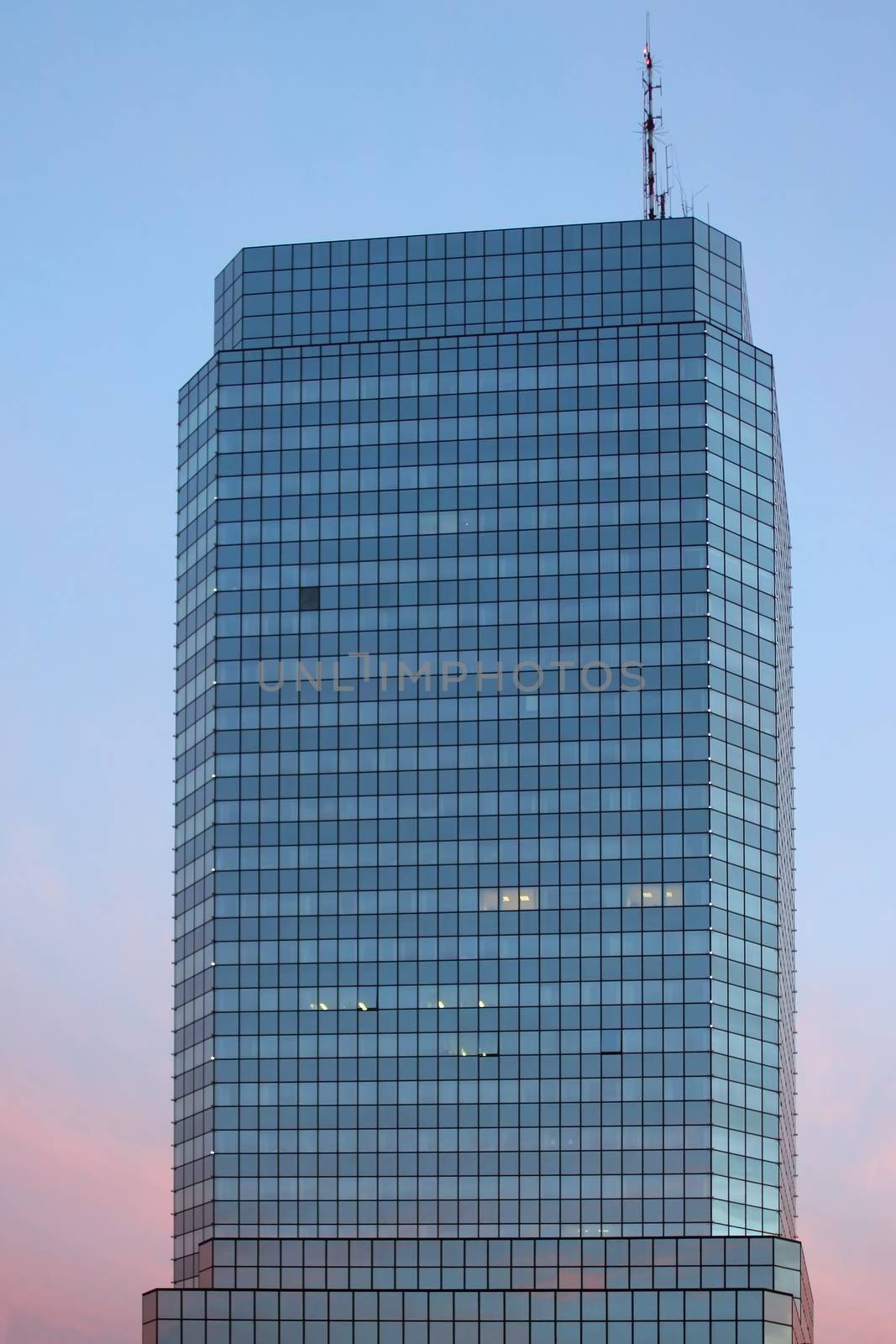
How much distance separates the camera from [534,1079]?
7854 inches

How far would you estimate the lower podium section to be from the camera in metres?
189

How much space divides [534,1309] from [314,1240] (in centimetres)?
1753

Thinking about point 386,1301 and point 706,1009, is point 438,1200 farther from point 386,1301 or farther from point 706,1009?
point 706,1009

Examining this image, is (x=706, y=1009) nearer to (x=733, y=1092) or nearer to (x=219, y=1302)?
(x=733, y=1092)

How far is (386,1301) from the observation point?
193375mm

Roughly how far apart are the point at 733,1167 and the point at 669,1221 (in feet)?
21.6

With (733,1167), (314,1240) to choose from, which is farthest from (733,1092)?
(314,1240)

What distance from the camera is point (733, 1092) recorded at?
199 metres

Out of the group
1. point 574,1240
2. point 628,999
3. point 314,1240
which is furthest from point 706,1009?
point 314,1240

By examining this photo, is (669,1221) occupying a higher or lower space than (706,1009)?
lower

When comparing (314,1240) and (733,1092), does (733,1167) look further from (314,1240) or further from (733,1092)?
(314,1240)

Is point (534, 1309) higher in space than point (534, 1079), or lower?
lower

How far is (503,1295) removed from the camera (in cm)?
19200

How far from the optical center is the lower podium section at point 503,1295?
189 meters
